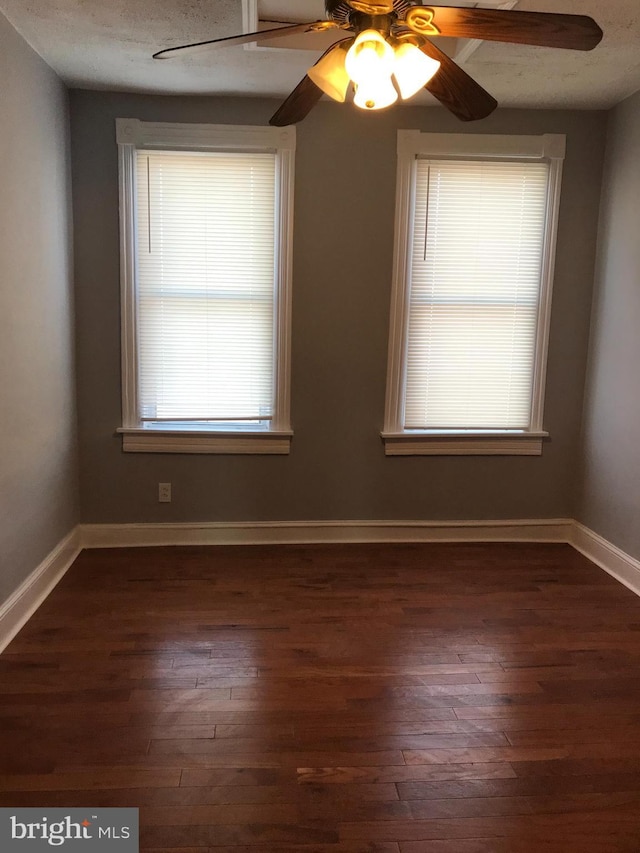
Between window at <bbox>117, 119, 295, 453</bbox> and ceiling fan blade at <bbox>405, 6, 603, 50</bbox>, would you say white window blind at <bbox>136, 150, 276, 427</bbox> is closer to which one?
window at <bbox>117, 119, 295, 453</bbox>

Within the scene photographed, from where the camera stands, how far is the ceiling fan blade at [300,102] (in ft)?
6.33

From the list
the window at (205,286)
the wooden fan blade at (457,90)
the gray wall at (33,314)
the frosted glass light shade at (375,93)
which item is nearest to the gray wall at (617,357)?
the wooden fan blade at (457,90)

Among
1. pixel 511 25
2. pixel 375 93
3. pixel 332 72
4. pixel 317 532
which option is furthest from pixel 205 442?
pixel 511 25

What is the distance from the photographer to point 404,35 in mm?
1686

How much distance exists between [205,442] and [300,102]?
6.72 feet

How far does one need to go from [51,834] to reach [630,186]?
12.4ft

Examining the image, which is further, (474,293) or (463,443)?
(463,443)

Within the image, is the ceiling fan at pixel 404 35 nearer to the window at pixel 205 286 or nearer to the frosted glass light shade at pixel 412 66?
the frosted glass light shade at pixel 412 66

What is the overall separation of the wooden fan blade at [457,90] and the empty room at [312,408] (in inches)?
0.9

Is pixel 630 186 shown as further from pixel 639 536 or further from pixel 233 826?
pixel 233 826

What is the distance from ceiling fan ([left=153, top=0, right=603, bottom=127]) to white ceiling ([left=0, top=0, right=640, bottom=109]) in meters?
0.83

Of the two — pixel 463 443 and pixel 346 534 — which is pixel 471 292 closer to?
pixel 463 443

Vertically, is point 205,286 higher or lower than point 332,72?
lower

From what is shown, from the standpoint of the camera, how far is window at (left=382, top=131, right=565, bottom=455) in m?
3.46
